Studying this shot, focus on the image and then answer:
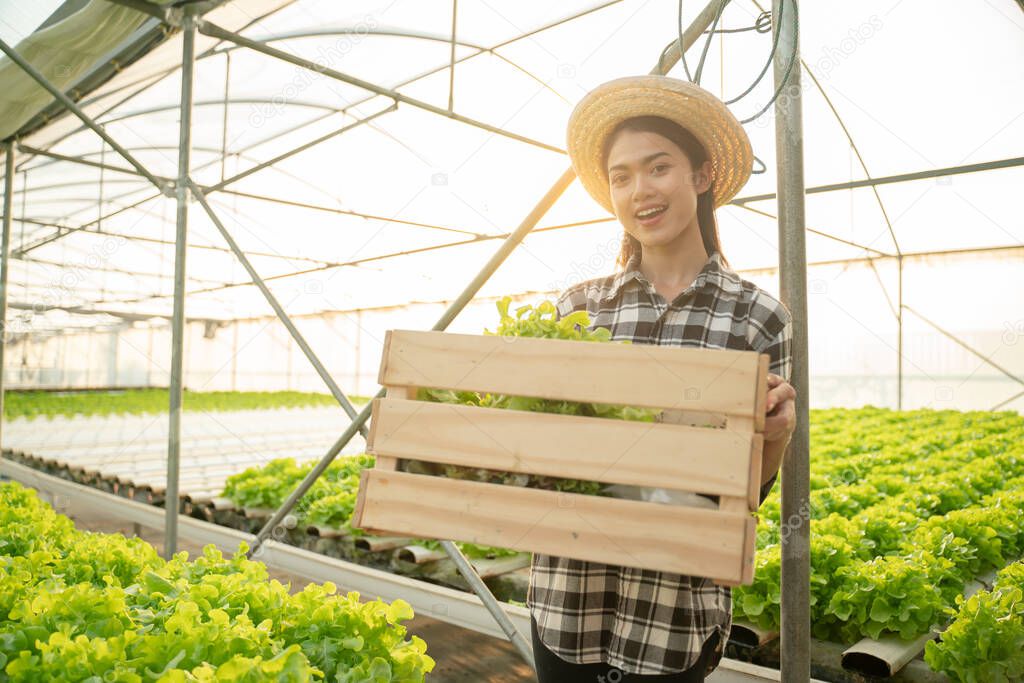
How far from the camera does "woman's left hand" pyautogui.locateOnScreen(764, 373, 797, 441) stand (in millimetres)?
1204

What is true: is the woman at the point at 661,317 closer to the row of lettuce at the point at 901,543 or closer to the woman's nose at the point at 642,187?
the woman's nose at the point at 642,187

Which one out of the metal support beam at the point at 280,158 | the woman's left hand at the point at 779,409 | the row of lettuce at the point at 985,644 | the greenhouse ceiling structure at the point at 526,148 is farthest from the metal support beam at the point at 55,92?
the row of lettuce at the point at 985,644

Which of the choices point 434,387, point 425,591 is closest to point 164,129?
point 425,591

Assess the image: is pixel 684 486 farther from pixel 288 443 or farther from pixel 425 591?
pixel 288 443

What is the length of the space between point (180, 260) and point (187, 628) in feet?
7.27

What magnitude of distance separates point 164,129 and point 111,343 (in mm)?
21788

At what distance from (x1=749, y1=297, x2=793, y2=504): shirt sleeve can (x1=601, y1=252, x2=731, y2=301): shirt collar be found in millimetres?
97

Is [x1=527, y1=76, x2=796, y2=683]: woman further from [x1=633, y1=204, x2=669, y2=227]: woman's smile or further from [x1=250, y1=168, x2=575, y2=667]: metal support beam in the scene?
[x1=250, y1=168, x2=575, y2=667]: metal support beam

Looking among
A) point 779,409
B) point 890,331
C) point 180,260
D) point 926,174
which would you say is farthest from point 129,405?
point 779,409

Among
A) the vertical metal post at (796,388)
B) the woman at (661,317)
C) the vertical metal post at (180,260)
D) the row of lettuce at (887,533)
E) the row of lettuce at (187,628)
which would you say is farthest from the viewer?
the vertical metal post at (180,260)

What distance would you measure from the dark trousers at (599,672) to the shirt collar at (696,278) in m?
0.77

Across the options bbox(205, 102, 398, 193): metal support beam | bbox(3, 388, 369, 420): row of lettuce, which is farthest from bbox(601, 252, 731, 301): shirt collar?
bbox(3, 388, 369, 420): row of lettuce

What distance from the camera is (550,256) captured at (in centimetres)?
998

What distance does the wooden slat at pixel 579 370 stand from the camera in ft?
3.48
